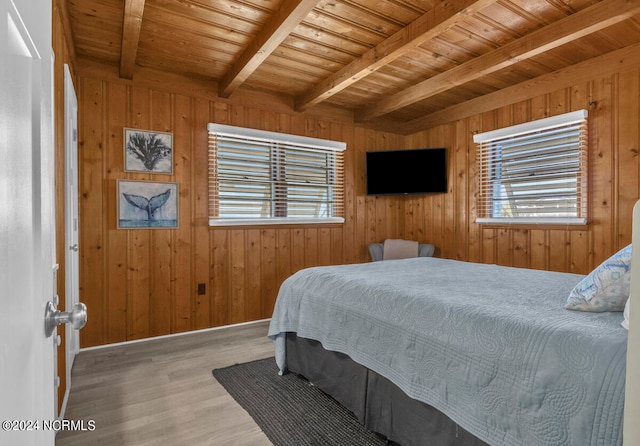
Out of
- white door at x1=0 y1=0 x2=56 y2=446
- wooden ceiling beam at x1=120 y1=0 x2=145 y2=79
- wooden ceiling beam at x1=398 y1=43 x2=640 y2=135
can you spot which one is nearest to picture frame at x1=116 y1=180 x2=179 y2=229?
wooden ceiling beam at x1=120 y1=0 x2=145 y2=79

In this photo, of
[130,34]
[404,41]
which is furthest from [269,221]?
[404,41]

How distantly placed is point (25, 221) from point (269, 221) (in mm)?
3318

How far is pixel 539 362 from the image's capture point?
44.7 inches

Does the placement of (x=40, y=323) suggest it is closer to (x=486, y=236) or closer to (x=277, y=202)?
(x=277, y=202)

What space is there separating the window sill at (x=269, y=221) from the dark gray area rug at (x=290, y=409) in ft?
4.97

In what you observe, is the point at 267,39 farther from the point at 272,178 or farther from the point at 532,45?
the point at 532,45

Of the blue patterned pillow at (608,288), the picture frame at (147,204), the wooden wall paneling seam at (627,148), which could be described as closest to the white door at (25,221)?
the blue patterned pillow at (608,288)

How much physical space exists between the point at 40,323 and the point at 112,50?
2983 millimetres

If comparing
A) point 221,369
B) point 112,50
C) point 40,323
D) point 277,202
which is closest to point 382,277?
point 221,369

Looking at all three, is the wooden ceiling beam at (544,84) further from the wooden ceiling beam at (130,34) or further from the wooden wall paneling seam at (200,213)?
the wooden ceiling beam at (130,34)

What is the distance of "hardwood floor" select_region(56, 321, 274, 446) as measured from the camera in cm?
185

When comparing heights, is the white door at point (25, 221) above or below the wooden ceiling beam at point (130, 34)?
below

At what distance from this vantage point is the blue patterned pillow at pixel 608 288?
4.25 feet

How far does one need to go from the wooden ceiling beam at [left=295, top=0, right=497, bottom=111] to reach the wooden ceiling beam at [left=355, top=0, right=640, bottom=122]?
754 millimetres
